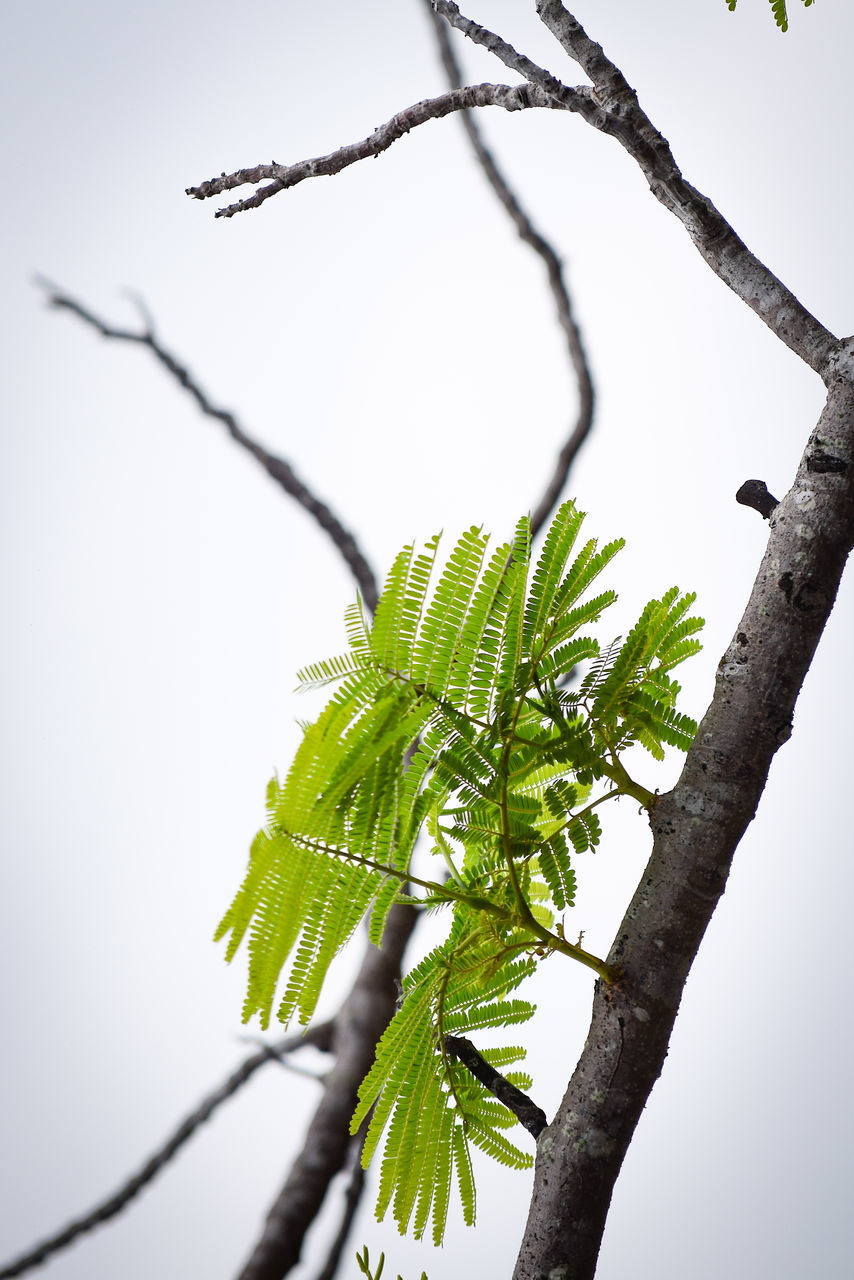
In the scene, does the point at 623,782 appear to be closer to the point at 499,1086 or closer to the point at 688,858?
the point at 688,858

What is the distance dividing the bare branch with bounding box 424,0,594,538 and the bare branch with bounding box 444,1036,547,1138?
36.0 inches

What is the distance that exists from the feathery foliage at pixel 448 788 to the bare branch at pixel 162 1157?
2.85 ft

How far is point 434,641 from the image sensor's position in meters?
0.47

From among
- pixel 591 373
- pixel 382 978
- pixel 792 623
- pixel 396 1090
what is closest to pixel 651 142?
pixel 792 623

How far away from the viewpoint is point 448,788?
497 mm

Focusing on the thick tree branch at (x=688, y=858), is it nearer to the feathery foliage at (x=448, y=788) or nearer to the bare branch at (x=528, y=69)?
the feathery foliage at (x=448, y=788)

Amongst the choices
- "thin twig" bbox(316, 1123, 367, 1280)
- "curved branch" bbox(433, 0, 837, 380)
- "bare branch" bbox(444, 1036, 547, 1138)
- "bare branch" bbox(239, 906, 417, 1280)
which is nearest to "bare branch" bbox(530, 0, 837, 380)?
"curved branch" bbox(433, 0, 837, 380)

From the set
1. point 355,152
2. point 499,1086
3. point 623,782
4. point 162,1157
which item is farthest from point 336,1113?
point 355,152

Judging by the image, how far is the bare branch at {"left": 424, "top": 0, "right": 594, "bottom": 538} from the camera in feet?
4.62

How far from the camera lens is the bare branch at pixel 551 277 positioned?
1.41 m

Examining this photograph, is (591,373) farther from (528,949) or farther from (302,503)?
(528,949)

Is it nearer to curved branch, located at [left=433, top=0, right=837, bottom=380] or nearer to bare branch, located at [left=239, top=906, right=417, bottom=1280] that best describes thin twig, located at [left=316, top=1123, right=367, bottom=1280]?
bare branch, located at [left=239, top=906, right=417, bottom=1280]

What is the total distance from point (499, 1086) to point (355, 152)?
0.53 metres

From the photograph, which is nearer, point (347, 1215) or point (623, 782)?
point (623, 782)
